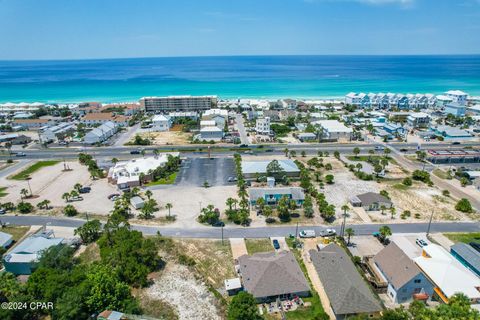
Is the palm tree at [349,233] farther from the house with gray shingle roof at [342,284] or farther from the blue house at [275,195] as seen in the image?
the blue house at [275,195]

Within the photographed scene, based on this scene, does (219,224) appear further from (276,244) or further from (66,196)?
(66,196)

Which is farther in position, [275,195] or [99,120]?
[99,120]

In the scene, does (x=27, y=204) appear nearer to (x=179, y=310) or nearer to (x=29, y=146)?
(x=179, y=310)

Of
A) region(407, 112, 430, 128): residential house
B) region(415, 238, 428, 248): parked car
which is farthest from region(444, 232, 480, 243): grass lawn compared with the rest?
region(407, 112, 430, 128): residential house

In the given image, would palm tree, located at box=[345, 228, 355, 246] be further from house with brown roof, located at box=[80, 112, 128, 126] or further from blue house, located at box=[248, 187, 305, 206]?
house with brown roof, located at box=[80, 112, 128, 126]

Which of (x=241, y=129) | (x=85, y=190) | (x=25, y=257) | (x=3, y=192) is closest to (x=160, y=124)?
(x=241, y=129)

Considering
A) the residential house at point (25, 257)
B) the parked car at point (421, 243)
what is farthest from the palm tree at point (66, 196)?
the parked car at point (421, 243)
